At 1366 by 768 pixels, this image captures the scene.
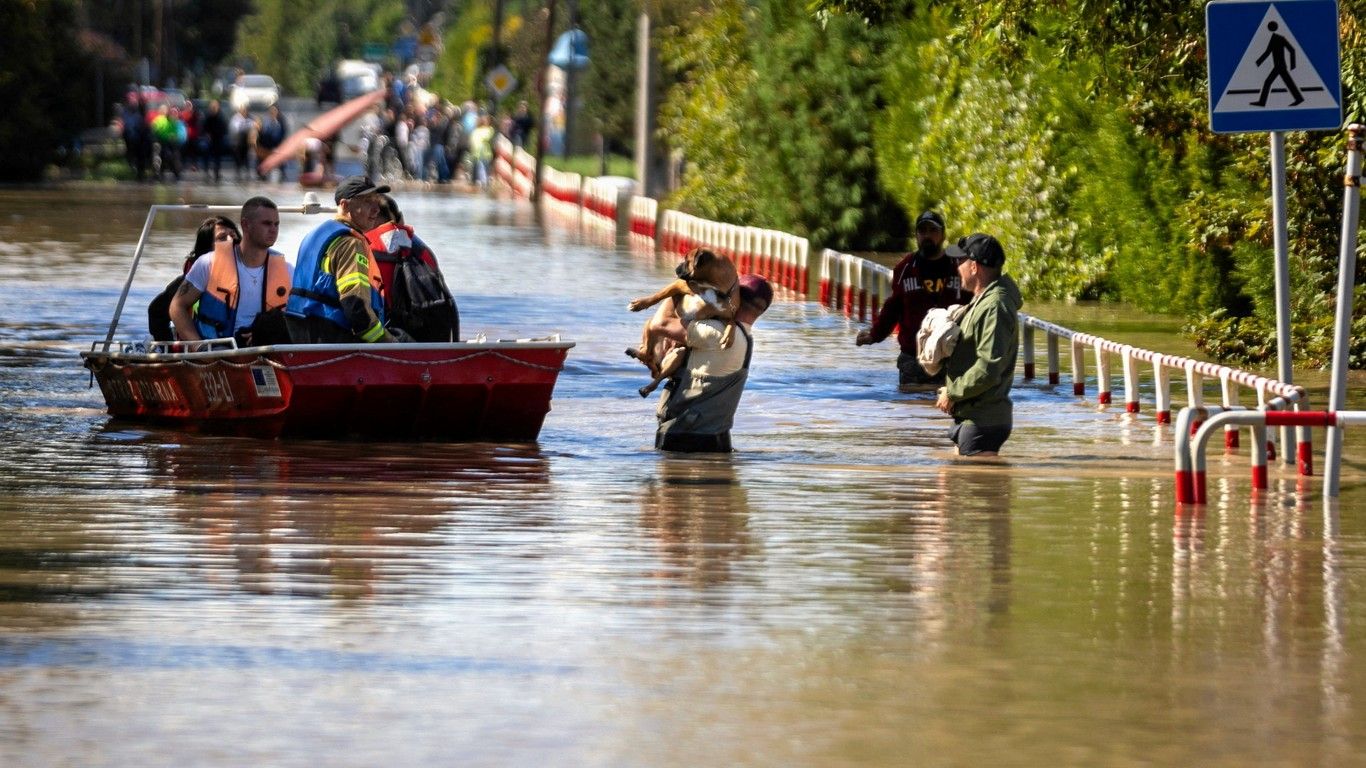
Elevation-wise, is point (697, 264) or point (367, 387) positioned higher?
point (697, 264)

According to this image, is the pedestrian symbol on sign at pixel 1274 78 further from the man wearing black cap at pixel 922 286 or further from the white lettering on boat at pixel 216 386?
the white lettering on boat at pixel 216 386

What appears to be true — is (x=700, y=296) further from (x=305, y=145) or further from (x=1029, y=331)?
(x=305, y=145)

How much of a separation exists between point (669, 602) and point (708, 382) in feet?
15.4

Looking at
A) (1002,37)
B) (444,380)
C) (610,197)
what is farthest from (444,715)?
(610,197)

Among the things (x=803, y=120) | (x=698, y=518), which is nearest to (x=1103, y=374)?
(x=698, y=518)

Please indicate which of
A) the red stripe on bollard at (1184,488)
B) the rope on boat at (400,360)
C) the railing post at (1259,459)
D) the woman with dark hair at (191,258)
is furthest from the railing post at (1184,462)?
the woman with dark hair at (191,258)

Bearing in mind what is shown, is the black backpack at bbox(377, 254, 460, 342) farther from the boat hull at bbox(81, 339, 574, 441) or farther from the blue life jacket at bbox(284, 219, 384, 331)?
the boat hull at bbox(81, 339, 574, 441)

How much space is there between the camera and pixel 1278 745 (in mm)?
7215

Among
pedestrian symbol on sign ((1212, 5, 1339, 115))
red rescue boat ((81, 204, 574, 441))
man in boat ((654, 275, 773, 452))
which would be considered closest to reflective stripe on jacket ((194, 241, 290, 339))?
red rescue boat ((81, 204, 574, 441))

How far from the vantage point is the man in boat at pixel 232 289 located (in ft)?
50.8

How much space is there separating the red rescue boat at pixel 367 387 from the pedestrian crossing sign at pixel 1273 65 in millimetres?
4264

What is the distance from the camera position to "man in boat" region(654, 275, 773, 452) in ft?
45.3

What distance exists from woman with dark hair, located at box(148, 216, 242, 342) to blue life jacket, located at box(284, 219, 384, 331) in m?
0.75

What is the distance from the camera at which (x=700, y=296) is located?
13742 mm
